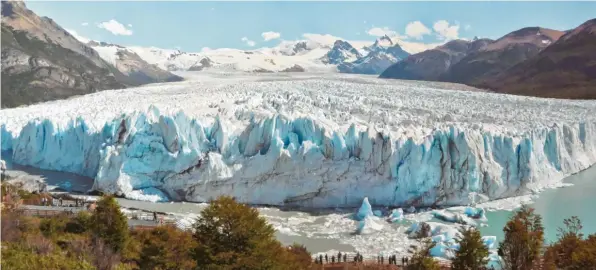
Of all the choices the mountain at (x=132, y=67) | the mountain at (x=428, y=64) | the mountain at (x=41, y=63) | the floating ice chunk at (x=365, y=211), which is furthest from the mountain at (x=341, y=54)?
the floating ice chunk at (x=365, y=211)

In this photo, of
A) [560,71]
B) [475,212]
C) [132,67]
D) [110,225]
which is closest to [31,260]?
[110,225]

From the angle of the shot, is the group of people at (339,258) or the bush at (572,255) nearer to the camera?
the bush at (572,255)

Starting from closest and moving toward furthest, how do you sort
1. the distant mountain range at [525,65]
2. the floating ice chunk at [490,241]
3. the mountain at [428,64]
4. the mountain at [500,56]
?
the floating ice chunk at [490,241] < the distant mountain range at [525,65] < the mountain at [500,56] < the mountain at [428,64]

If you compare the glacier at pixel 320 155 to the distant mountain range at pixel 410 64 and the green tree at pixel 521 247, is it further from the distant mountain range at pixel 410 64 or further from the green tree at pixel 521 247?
the distant mountain range at pixel 410 64

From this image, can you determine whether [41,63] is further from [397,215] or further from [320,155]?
[397,215]

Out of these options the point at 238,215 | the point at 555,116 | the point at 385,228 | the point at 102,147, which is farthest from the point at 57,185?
the point at 555,116

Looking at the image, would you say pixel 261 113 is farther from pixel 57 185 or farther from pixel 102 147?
pixel 57 185

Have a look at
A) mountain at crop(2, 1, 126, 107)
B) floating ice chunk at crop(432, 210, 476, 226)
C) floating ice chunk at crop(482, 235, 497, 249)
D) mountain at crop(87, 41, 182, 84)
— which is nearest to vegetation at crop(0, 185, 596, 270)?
floating ice chunk at crop(482, 235, 497, 249)

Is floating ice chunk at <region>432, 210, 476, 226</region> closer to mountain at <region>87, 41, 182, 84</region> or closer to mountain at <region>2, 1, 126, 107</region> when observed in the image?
mountain at <region>2, 1, 126, 107</region>
